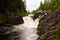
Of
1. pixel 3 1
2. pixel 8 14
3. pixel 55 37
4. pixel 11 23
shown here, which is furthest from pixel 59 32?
pixel 3 1

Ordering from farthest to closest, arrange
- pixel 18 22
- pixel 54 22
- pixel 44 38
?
pixel 18 22
pixel 54 22
pixel 44 38

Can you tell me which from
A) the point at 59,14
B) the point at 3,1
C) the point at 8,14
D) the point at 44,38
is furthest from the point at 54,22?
the point at 3,1

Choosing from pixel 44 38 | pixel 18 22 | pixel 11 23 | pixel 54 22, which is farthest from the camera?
pixel 18 22

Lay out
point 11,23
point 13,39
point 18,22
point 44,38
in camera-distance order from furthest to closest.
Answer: point 18,22 < point 11,23 < point 13,39 < point 44,38

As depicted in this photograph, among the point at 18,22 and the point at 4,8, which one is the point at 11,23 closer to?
the point at 18,22

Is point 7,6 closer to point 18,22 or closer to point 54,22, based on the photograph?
point 18,22

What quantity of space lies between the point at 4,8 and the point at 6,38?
2763 centimetres

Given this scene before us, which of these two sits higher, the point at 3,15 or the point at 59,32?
the point at 3,15

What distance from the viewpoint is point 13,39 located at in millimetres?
27031

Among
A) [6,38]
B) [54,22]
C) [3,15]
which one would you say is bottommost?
[54,22]

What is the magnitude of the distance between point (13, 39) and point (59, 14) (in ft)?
23.1

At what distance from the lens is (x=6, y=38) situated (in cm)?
2841

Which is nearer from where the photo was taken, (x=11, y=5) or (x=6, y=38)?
(x=6, y=38)

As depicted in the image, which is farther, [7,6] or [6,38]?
[7,6]
